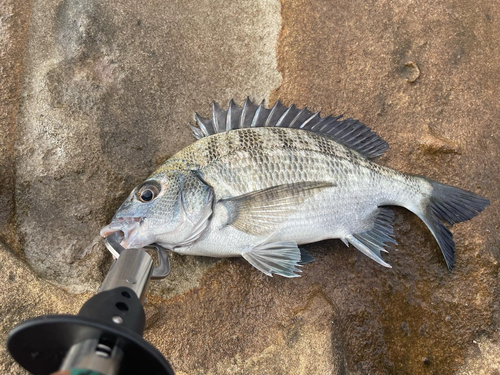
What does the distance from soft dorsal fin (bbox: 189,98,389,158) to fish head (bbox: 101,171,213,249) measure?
0.42m

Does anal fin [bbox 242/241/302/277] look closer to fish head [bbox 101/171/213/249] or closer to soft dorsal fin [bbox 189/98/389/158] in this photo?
fish head [bbox 101/171/213/249]

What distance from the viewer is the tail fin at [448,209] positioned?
2.31m

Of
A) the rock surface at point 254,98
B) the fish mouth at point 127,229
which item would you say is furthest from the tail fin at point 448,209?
the fish mouth at point 127,229

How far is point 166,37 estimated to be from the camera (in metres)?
2.65

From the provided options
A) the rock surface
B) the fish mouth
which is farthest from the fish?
the rock surface

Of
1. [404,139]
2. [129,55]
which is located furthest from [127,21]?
[404,139]

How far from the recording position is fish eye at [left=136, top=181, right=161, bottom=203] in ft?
6.93

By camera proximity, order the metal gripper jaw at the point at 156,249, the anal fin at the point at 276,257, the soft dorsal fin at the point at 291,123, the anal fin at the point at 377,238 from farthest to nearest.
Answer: the soft dorsal fin at the point at 291,123, the anal fin at the point at 377,238, the anal fin at the point at 276,257, the metal gripper jaw at the point at 156,249

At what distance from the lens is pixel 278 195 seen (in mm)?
2197

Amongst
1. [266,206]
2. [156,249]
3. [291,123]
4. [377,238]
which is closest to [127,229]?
[156,249]

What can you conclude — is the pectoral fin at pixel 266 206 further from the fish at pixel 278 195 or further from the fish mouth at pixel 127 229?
the fish mouth at pixel 127 229

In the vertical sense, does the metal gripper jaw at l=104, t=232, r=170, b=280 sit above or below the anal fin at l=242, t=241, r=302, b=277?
above

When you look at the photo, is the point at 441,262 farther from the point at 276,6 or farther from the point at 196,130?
the point at 276,6

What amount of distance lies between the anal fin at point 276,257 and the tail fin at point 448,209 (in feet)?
2.74
